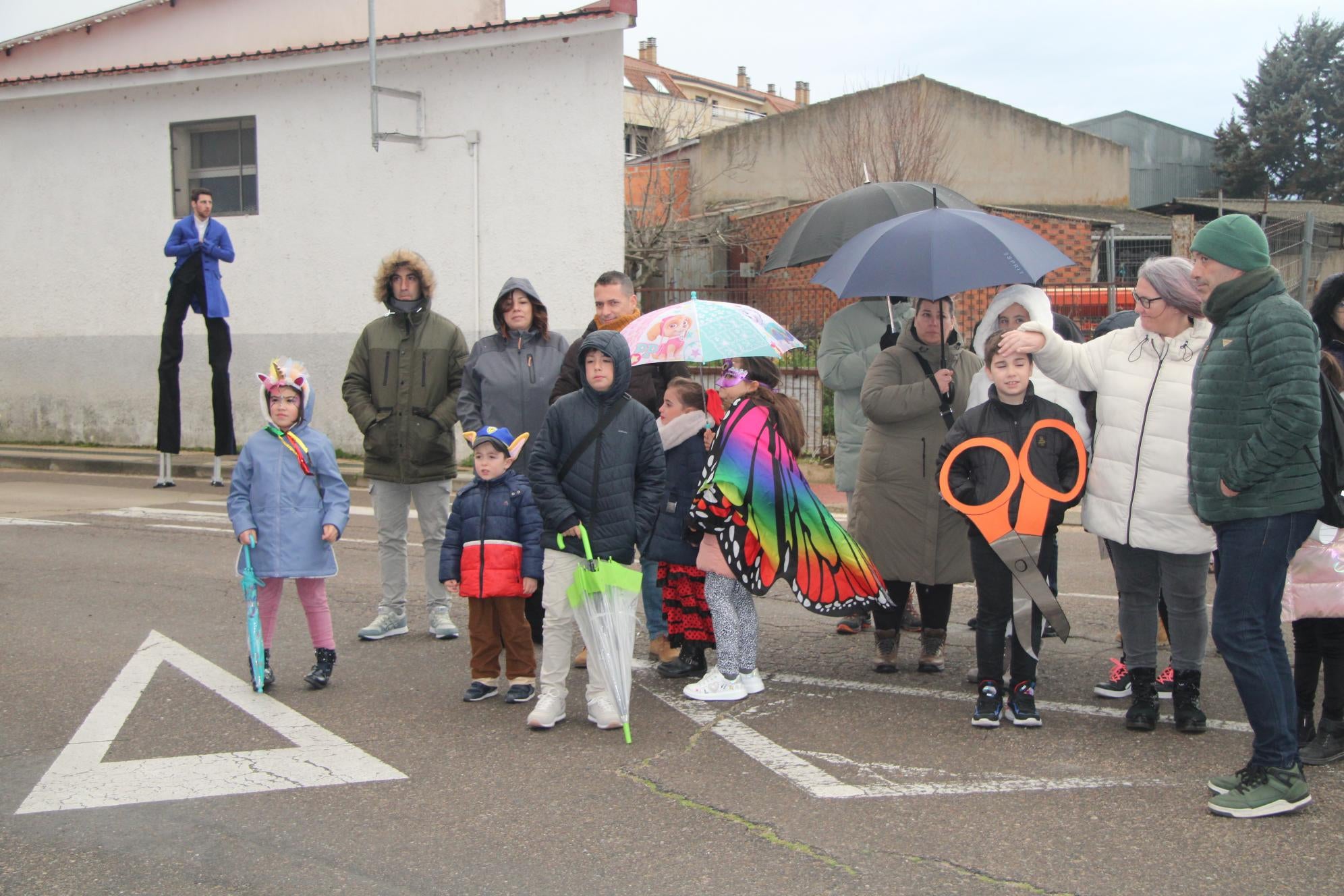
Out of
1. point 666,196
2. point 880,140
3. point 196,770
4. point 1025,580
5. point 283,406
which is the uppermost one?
point 880,140

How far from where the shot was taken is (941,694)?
18.1ft

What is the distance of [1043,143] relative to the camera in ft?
107

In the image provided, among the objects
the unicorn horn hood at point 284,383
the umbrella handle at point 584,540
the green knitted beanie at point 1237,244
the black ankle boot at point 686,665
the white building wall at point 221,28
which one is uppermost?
the white building wall at point 221,28

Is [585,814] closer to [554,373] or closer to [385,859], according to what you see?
[385,859]

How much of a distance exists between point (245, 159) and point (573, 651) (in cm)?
1133

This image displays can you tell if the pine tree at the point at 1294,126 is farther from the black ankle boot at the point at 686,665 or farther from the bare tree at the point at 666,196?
the black ankle boot at the point at 686,665

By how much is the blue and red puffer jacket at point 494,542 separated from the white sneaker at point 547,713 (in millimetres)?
497

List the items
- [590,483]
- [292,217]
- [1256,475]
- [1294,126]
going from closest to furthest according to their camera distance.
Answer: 1. [1256,475]
2. [590,483]
3. [292,217]
4. [1294,126]

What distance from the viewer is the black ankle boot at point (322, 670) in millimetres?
5652

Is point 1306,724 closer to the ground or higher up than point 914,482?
closer to the ground

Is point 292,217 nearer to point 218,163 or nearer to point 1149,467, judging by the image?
point 218,163

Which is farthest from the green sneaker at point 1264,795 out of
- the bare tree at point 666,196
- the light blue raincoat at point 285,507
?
the bare tree at point 666,196

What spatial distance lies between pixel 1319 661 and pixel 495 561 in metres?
3.38

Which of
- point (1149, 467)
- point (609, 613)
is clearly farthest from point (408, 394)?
point (1149, 467)
